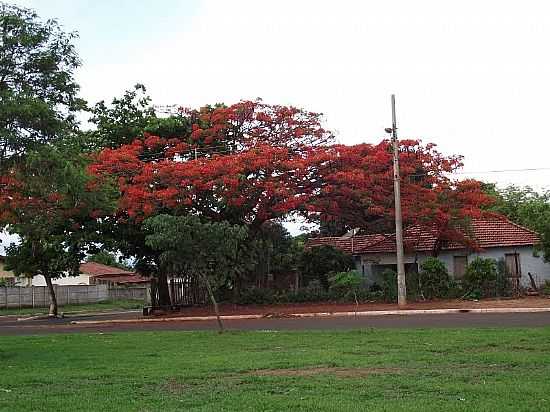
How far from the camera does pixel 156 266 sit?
118ft

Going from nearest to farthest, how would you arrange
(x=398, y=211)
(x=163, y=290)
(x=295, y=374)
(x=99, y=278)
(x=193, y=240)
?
(x=295, y=374)
(x=193, y=240)
(x=398, y=211)
(x=163, y=290)
(x=99, y=278)

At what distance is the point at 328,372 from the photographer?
34.8ft

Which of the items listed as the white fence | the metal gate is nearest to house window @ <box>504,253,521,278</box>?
the metal gate

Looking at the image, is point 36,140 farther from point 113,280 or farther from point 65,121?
point 113,280

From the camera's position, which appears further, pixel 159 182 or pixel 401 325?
pixel 159 182

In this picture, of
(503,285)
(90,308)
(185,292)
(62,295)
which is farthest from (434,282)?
(62,295)

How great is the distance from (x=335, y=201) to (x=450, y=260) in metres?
10.1

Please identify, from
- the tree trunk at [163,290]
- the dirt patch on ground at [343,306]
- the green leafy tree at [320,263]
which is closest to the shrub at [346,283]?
the dirt patch on ground at [343,306]

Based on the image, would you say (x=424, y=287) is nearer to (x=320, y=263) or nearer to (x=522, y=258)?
(x=522, y=258)

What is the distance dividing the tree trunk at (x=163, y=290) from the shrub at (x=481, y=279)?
1467 cm

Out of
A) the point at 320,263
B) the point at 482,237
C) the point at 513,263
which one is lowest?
the point at 513,263

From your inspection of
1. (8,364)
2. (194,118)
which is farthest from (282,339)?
(194,118)

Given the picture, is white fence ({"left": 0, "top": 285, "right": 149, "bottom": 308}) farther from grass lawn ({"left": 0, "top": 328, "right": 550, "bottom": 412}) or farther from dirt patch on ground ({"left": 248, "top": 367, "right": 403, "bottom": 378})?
dirt patch on ground ({"left": 248, "top": 367, "right": 403, "bottom": 378})

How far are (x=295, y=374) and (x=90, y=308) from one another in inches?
→ 1630
